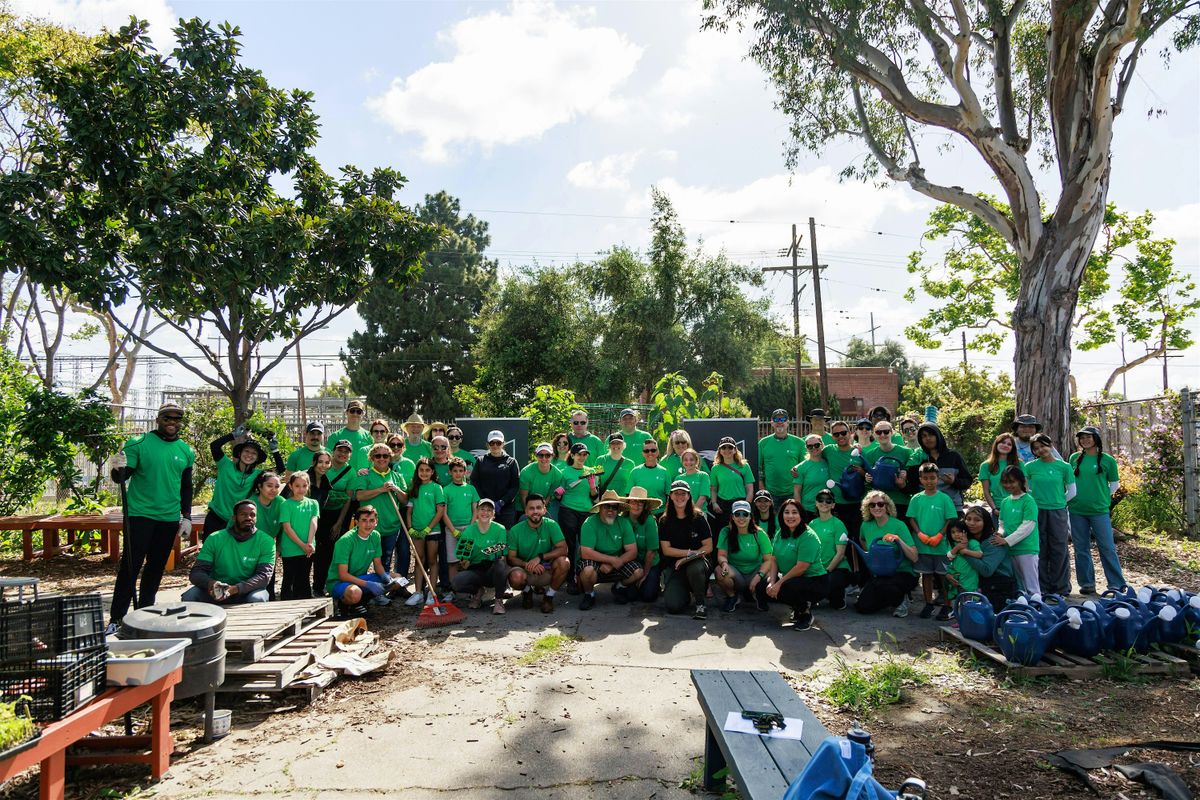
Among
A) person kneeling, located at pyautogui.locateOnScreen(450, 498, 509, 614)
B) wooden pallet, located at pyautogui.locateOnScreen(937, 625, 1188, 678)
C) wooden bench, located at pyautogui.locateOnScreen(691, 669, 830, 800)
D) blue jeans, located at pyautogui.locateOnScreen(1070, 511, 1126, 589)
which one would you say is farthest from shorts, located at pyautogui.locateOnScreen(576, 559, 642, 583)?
blue jeans, located at pyautogui.locateOnScreen(1070, 511, 1126, 589)

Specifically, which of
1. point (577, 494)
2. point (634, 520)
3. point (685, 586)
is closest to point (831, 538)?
point (685, 586)

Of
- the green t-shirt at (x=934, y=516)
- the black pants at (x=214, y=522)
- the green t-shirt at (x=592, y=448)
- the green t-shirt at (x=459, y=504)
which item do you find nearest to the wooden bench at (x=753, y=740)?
the green t-shirt at (x=934, y=516)

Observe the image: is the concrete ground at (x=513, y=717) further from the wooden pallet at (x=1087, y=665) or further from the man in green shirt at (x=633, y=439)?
the man in green shirt at (x=633, y=439)

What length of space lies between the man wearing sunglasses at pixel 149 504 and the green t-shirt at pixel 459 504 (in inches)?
97.4

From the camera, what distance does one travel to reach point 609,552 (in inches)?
307

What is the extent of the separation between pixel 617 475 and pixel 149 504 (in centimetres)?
456

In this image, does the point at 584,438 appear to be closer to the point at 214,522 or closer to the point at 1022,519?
the point at 214,522

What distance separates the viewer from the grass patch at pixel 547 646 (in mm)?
5875

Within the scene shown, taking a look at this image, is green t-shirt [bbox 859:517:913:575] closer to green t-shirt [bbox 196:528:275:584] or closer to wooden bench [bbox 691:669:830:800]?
wooden bench [bbox 691:669:830:800]

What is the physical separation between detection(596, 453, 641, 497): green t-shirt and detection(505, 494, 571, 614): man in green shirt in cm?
90

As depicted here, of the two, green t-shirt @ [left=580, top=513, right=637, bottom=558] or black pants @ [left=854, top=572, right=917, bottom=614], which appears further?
green t-shirt @ [left=580, top=513, right=637, bottom=558]

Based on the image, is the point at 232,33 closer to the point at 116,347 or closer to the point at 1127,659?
the point at 1127,659

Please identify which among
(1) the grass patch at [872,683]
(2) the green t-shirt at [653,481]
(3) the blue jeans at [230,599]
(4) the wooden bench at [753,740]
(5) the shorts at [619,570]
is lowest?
(1) the grass patch at [872,683]

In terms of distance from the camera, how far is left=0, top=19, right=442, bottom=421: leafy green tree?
8.36m
